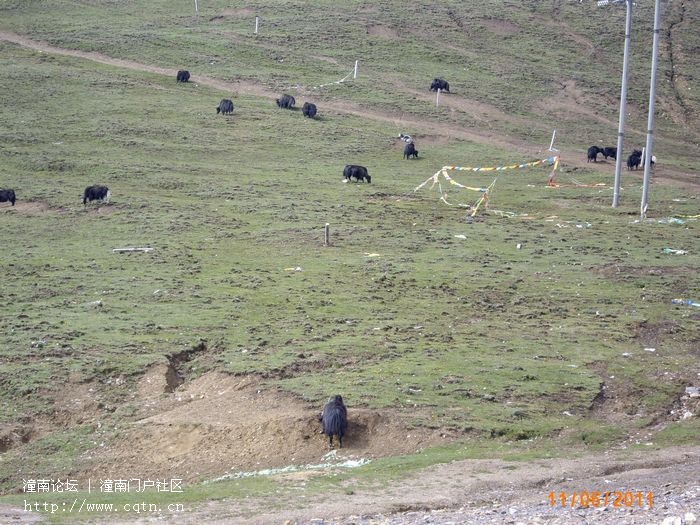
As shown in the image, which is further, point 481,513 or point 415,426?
point 415,426

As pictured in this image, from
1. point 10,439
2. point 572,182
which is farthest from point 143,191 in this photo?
point 10,439

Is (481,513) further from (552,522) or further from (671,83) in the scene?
(671,83)

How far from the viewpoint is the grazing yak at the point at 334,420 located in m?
16.8

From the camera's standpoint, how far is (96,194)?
35875 millimetres

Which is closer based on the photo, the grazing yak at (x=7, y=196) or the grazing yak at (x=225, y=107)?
the grazing yak at (x=7, y=196)

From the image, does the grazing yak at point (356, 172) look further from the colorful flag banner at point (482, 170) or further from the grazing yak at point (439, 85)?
the grazing yak at point (439, 85)

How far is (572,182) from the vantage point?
4200 centimetres

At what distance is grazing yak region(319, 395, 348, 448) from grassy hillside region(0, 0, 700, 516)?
1.17 metres

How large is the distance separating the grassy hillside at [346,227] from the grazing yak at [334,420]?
1.17 meters

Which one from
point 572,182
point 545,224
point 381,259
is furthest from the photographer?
point 572,182

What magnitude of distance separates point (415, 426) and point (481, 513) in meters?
4.10

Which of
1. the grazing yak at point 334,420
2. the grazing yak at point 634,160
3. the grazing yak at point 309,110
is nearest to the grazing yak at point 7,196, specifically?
the grazing yak at point 309,110

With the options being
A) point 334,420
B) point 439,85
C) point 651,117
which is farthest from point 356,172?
point 334,420
